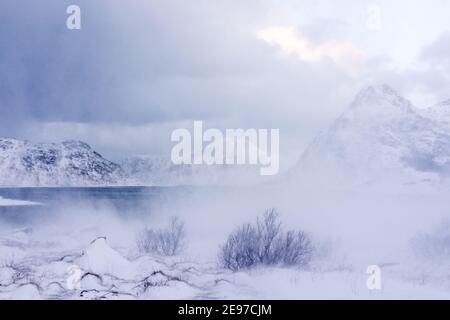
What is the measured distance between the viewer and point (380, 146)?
7430 millimetres

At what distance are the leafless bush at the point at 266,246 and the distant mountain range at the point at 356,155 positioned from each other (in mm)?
671

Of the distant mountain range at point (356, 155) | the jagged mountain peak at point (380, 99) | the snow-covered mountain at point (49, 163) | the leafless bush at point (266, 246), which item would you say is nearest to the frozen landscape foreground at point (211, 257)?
the leafless bush at point (266, 246)

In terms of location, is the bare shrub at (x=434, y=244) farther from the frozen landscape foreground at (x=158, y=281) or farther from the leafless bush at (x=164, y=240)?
the leafless bush at (x=164, y=240)

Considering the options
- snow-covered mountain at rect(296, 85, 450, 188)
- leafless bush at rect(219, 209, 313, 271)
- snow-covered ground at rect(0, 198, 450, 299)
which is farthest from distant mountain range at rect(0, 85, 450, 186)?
snow-covered ground at rect(0, 198, 450, 299)

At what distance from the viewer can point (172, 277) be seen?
21.9ft

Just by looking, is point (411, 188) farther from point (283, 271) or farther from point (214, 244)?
point (214, 244)

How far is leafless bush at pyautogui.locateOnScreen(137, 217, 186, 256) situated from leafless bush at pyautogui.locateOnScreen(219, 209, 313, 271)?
2.11ft

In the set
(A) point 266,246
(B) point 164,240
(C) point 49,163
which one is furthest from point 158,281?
(C) point 49,163

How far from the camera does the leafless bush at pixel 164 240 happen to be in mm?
6934

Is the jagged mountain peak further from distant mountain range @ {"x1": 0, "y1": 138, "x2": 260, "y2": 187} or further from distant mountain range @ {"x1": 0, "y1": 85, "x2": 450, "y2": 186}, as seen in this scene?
distant mountain range @ {"x1": 0, "y1": 138, "x2": 260, "y2": 187}

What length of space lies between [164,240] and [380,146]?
3.49 meters

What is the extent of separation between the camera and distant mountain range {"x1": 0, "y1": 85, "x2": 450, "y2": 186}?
7.21 m

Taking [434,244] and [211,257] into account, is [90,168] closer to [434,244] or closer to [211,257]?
[211,257]
